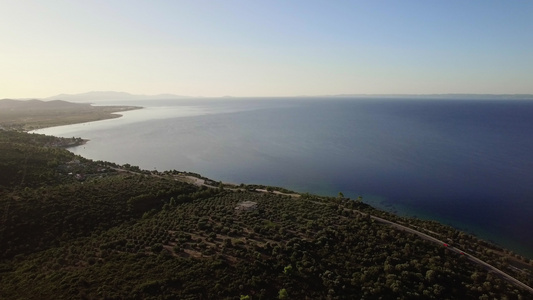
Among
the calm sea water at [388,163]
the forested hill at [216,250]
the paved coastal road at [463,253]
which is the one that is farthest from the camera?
the calm sea water at [388,163]

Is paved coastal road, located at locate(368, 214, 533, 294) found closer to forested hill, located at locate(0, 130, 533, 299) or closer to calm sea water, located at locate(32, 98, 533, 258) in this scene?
forested hill, located at locate(0, 130, 533, 299)

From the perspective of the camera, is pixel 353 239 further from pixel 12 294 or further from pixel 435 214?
pixel 12 294

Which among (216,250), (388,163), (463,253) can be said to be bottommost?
(463,253)

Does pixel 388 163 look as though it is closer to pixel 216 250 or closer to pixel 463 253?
pixel 463 253

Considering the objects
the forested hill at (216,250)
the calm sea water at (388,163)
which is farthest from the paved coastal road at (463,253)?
the calm sea water at (388,163)

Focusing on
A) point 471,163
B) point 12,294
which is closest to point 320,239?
point 12,294

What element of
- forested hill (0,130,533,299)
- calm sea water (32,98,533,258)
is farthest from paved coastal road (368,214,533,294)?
calm sea water (32,98,533,258)

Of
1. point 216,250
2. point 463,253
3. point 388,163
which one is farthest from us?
point 388,163

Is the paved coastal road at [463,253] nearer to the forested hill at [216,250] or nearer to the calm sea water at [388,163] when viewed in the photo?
the forested hill at [216,250]

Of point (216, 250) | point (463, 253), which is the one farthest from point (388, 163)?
point (216, 250)
